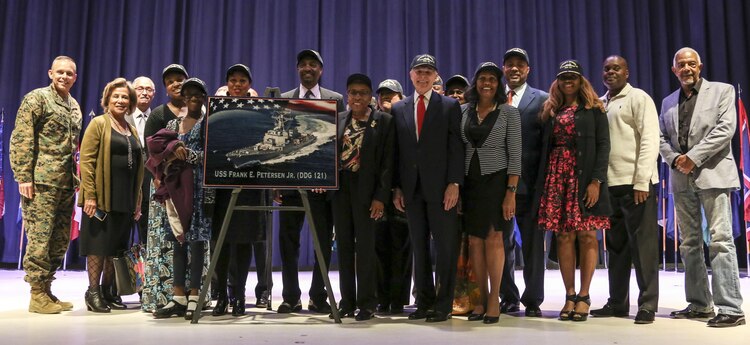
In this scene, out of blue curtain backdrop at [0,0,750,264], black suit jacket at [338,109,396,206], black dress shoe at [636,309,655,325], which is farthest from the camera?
blue curtain backdrop at [0,0,750,264]

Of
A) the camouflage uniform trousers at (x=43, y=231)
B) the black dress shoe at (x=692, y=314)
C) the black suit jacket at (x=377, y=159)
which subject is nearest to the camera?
the black suit jacket at (x=377, y=159)

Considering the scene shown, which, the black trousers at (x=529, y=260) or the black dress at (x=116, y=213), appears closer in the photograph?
the black trousers at (x=529, y=260)

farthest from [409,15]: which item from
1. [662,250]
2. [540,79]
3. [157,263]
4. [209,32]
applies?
[157,263]

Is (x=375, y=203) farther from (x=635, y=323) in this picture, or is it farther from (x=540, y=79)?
(x=540, y=79)

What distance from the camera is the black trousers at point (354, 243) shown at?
157 inches

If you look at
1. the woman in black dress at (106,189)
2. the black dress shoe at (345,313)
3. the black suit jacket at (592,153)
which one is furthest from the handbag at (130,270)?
the black suit jacket at (592,153)

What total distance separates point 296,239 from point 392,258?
0.65 m

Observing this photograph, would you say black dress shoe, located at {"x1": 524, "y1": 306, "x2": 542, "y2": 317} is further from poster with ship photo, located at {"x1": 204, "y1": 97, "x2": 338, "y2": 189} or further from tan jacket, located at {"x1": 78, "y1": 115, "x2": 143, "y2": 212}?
tan jacket, located at {"x1": 78, "y1": 115, "x2": 143, "y2": 212}

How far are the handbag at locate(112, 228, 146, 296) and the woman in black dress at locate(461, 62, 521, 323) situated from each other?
2205 mm

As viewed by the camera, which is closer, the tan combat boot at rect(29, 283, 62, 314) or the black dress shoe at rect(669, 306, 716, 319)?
the black dress shoe at rect(669, 306, 716, 319)

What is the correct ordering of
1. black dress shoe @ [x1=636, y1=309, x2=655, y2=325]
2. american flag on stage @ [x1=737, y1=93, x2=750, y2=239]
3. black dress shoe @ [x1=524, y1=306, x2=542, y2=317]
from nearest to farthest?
black dress shoe @ [x1=636, y1=309, x2=655, y2=325] → black dress shoe @ [x1=524, y1=306, x2=542, y2=317] → american flag on stage @ [x1=737, y1=93, x2=750, y2=239]

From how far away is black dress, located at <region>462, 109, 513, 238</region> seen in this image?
3.86 meters

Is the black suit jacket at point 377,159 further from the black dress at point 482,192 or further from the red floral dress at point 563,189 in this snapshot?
the red floral dress at point 563,189

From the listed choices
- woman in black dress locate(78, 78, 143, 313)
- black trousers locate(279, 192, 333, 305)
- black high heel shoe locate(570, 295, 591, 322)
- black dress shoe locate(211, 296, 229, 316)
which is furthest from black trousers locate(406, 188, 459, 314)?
woman in black dress locate(78, 78, 143, 313)
